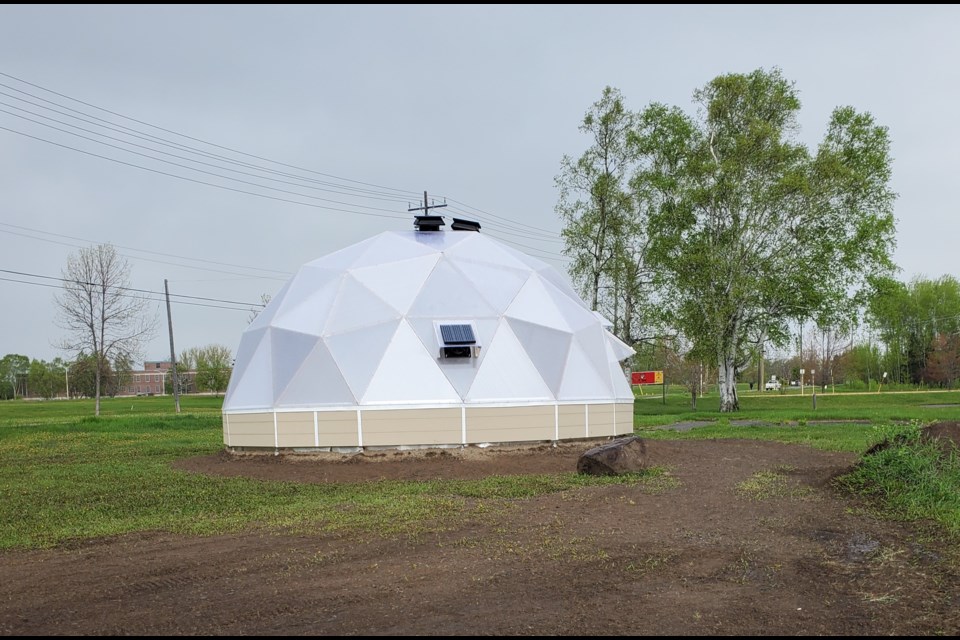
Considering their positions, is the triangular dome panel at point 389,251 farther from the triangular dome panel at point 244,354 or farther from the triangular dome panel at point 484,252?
the triangular dome panel at point 244,354

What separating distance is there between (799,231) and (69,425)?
3424 centimetres

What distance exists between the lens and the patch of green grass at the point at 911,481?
9.26m

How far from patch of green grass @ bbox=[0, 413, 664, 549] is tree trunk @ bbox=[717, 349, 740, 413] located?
2216cm

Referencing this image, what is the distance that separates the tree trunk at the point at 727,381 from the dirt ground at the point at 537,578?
81.5ft

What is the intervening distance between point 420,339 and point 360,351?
151cm

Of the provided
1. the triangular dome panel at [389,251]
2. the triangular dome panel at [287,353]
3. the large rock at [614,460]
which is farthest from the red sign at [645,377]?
the large rock at [614,460]

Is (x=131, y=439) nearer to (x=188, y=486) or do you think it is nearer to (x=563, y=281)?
(x=188, y=486)

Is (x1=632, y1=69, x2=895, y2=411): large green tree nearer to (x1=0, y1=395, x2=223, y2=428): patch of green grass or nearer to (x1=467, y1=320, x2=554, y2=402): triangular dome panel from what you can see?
(x1=467, y1=320, x2=554, y2=402): triangular dome panel

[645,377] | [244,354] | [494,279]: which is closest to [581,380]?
[494,279]

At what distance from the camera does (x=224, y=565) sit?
7328mm

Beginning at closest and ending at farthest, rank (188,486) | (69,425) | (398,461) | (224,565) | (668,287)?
(224,565) < (188,486) < (398,461) < (69,425) < (668,287)

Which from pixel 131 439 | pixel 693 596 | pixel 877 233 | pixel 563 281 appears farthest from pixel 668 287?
pixel 693 596

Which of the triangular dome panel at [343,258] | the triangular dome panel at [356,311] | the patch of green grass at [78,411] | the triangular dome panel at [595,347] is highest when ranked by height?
the triangular dome panel at [343,258]

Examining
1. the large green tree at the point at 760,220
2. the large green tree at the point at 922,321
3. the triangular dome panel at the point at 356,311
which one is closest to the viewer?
the triangular dome panel at the point at 356,311
